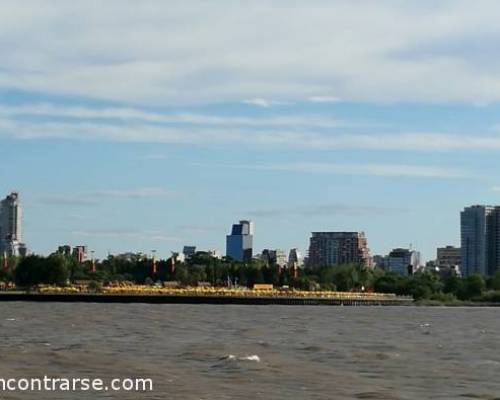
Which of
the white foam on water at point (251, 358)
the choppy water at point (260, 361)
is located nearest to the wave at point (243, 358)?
the white foam on water at point (251, 358)

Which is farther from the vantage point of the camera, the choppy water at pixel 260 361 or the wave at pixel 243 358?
the wave at pixel 243 358

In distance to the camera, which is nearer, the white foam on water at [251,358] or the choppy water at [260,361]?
the choppy water at [260,361]

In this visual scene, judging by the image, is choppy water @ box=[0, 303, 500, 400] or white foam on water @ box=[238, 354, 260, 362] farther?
white foam on water @ box=[238, 354, 260, 362]

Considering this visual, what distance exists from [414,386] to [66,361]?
15248 mm

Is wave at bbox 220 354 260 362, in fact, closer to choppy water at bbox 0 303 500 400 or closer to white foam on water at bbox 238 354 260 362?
white foam on water at bbox 238 354 260 362

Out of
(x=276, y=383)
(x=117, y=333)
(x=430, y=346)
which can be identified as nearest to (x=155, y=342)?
(x=117, y=333)

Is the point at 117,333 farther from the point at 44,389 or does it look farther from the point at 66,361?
the point at 44,389

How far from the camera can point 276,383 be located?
4816cm

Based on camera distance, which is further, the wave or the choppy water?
the wave

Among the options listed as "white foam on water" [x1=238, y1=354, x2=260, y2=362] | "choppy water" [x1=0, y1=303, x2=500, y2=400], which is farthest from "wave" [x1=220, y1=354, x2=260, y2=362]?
"choppy water" [x1=0, y1=303, x2=500, y2=400]

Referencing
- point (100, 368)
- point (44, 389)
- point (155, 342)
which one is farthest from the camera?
point (155, 342)

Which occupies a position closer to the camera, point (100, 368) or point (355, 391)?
point (355, 391)

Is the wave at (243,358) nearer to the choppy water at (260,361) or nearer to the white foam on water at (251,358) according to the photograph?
the white foam on water at (251,358)

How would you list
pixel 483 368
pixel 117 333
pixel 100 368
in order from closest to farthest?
pixel 100 368, pixel 483 368, pixel 117 333
